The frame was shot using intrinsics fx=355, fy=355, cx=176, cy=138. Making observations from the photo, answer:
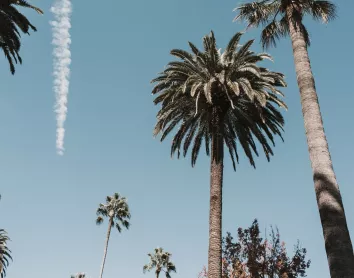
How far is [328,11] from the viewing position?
12.6 metres

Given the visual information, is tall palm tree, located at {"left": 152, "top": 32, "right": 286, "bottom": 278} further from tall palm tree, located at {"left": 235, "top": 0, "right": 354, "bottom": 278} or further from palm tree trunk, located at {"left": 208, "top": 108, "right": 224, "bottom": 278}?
tall palm tree, located at {"left": 235, "top": 0, "right": 354, "bottom": 278}

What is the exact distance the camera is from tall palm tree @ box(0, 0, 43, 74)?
19562mm

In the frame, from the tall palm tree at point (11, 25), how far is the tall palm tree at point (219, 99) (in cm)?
810

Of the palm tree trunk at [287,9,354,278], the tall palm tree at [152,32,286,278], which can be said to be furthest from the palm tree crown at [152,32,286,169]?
the palm tree trunk at [287,9,354,278]

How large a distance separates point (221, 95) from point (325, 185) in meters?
12.3

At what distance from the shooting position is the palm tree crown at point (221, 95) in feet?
59.5

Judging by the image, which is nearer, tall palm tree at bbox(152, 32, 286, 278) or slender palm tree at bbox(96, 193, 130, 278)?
tall palm tree at bbox(152, 32, 286, 278)

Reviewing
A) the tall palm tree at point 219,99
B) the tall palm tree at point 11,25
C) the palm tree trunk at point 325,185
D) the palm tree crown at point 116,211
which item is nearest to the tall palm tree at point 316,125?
the palm tree trunk at point 325,185

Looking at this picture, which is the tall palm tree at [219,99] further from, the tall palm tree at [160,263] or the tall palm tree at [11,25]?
the tall palm tree at [160,263]

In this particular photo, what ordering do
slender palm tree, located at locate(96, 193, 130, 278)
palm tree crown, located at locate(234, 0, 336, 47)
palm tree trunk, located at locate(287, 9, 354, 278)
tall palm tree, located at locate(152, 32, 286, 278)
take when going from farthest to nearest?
slender palm tree, located at locate(96, 193, 130, 278) < tall palm tree, located at locate(152, 32, 286, 278) < palm tree crown, located at locate(234, 0, 336, 47) < palm tree trunk, located at locate(287, 9, 354, 278)

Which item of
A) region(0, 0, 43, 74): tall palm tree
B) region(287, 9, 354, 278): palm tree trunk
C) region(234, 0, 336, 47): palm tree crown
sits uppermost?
region(0, 0, 43, 74): tall palm tree

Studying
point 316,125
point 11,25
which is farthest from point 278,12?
point 11,25

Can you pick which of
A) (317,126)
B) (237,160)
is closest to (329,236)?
(317,126)

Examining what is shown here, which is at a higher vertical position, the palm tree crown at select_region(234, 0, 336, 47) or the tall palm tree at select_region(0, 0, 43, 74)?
the tall palm tree at select_region(0, 0, 43, 74)
